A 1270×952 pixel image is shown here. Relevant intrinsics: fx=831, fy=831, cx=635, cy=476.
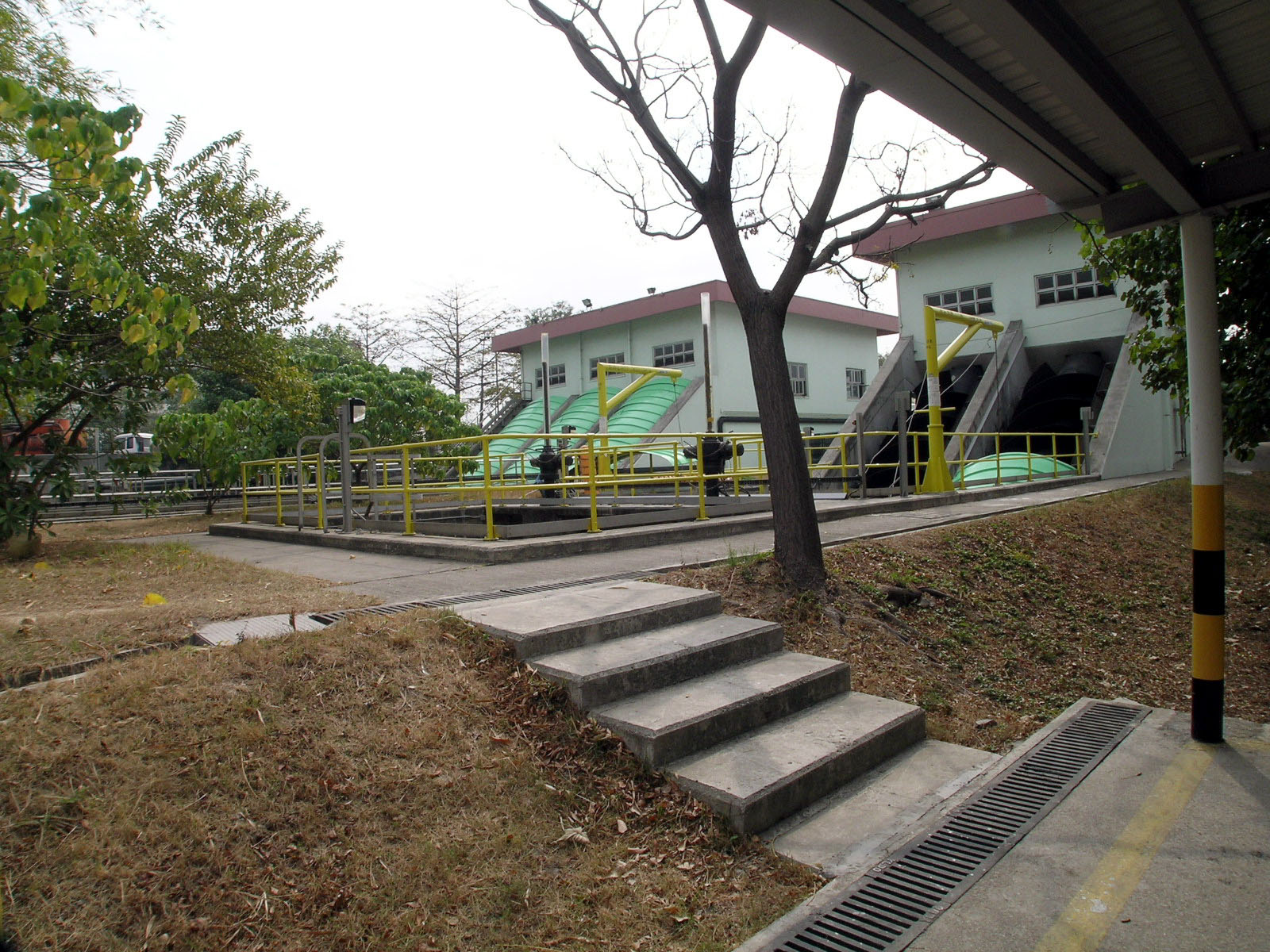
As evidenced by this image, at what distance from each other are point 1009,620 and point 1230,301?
10.9 feet

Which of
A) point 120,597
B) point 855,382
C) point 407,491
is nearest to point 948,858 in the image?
point 120,597

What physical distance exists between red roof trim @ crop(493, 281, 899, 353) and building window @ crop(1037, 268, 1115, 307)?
6.54m

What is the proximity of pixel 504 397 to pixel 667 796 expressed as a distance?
3769 cm

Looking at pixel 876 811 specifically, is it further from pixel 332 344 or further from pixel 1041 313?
pixel 332 344

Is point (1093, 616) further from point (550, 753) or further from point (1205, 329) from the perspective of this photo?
point (550, 753)

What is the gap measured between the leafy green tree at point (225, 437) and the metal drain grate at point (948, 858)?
14.1 meters

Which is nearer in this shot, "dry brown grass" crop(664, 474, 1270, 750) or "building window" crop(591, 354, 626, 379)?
"dry brown grass" crop(664, 474, 1270, 750)

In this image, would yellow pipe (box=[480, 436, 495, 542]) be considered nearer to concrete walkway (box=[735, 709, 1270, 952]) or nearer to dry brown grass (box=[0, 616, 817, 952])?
dry brown grass (box=[0, 616, 817, 952])

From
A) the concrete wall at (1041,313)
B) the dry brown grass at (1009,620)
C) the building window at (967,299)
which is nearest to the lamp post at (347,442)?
the dry brown grass at (1009,620)

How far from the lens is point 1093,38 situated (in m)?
3.79

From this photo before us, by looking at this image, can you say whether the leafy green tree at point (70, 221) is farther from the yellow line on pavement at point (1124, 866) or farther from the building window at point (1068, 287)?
the building window at point (1068, 287)

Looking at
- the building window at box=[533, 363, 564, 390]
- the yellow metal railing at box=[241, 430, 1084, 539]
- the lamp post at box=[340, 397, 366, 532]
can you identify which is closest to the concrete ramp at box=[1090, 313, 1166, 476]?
the yellow metal railing at box=[241, 430, 1084, 539]

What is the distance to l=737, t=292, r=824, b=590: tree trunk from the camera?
22.5 ft

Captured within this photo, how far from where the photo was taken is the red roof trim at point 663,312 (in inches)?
1303
